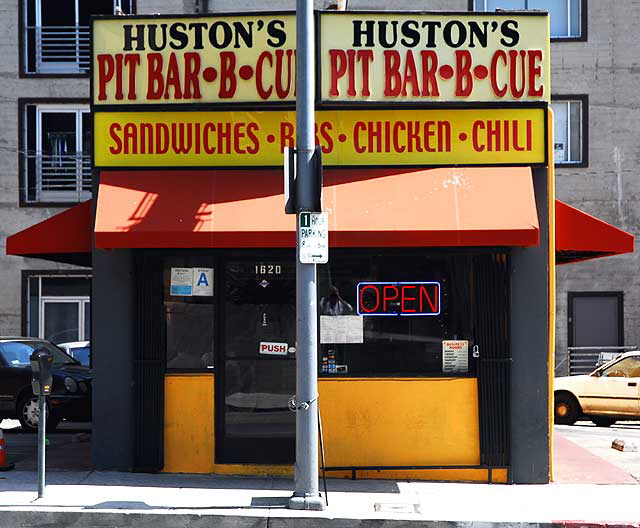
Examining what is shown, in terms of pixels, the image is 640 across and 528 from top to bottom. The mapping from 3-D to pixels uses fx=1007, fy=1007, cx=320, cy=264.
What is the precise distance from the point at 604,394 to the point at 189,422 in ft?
31.1

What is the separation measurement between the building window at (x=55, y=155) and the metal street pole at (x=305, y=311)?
1637cm

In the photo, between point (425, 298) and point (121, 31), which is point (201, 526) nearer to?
point (425, 298)

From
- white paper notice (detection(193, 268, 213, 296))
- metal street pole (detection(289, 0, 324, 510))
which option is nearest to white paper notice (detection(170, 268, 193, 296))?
white paper notice (detection(193, 268, 213, 296))

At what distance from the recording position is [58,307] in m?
25.1

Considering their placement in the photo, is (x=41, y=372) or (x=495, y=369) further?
(x=495, y=369)

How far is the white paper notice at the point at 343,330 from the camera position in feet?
35.8

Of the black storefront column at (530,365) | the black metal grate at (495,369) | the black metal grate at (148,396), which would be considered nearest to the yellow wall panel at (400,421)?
the black metal grate at (495,369)

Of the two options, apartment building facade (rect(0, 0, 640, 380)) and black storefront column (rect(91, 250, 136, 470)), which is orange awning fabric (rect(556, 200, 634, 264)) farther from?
apartment building facade (rect(0, 0, 640, 380))

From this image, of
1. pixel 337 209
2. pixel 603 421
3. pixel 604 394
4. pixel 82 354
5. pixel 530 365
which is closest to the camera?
pixel 337 209

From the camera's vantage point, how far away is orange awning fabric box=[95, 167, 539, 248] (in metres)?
10.3

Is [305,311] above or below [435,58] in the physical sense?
below

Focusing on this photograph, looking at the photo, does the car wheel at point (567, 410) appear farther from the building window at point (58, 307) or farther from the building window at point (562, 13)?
the building window at point (58, 307)

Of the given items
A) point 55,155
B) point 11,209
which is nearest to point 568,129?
point 55,155

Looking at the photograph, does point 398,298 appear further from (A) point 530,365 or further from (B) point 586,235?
(B) point 586,235
